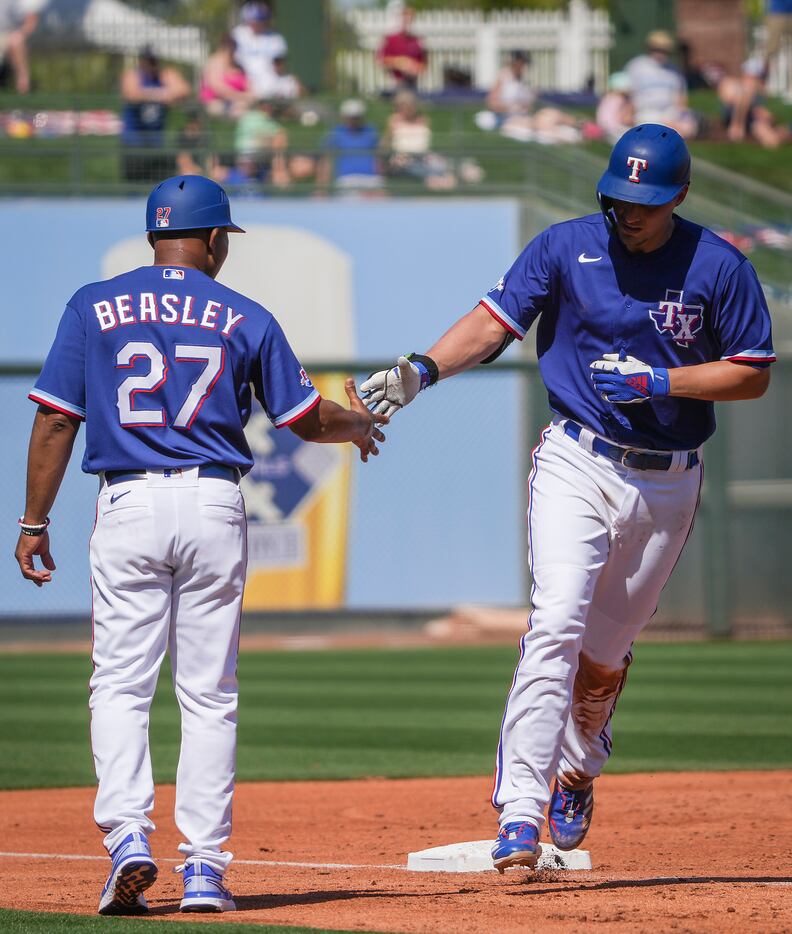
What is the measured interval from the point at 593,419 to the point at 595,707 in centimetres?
107

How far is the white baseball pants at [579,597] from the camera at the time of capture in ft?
15.4

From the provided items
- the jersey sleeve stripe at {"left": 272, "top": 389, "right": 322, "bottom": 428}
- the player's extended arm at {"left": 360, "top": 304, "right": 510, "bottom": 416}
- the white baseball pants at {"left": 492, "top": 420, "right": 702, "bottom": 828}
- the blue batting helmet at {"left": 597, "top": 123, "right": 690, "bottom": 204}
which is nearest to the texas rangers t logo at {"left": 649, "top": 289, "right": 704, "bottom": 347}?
the blue batting helmet at {"left": 597, "top": 123, "right": 690, "bottom": 204}

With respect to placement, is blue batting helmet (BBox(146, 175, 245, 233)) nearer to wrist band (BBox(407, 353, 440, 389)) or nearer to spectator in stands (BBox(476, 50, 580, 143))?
wrist band (BBox(407, 353, 440, 389))

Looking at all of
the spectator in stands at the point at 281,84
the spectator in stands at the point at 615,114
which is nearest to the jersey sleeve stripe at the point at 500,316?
the spectator in stands at the point at 615,114

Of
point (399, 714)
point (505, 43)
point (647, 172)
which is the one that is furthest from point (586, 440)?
point (505, 43)

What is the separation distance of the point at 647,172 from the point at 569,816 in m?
2.23

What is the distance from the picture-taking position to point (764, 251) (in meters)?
16.3

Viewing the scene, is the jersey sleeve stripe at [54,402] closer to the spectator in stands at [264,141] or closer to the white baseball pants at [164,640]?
the white baseball pants at [164,640]

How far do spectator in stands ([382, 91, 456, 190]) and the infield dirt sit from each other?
34.2 feet

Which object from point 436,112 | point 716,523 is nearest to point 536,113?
point 436,112

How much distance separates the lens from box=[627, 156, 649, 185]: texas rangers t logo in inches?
190

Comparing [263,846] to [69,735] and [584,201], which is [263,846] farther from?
[584,201]

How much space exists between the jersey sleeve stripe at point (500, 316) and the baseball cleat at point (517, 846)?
1.60 m

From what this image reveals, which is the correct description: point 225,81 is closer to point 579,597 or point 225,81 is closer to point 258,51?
point 258,51
